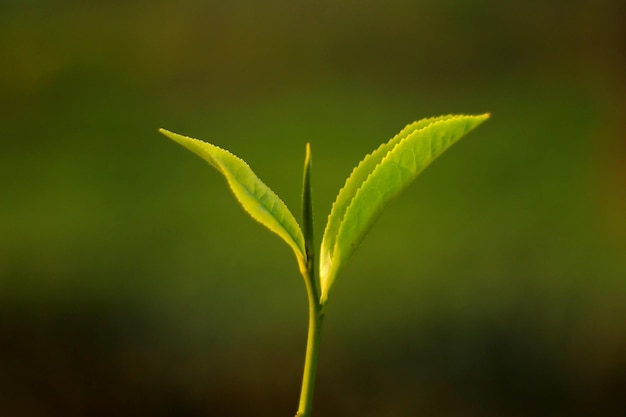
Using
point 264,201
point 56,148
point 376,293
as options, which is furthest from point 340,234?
point 56,148

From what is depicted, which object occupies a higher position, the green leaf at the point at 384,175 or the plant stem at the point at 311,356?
the green leaf at the point at 384,175

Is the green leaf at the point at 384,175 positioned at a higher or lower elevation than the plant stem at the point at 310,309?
higher

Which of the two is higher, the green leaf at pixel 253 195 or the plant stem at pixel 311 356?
the green leaf at pixel 253 195

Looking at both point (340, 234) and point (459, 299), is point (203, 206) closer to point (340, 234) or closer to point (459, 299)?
point (459, 299)
